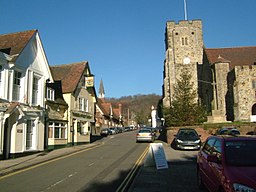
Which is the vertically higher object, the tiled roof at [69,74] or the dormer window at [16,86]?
the tiled roof at [69,74]

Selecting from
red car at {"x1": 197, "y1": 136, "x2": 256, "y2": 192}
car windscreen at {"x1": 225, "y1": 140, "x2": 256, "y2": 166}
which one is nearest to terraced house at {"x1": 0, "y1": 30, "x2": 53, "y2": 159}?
red car at {"x1": 197, "y1": 136, "x2": 256, "y2": 192}

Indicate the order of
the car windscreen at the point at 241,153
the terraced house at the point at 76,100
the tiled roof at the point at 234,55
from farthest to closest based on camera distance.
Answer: the tiled roof at the point at 234,55
the terraced house at the point at 76,100
the car windscreen at the point at 241,153

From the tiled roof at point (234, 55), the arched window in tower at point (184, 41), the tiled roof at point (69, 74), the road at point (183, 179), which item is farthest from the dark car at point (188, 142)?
the arched window in tower at point (184, 41)

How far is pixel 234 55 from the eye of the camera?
48656 millimetres

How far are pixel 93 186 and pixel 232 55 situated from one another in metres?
45.8

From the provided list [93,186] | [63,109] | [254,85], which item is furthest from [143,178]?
[254,85]

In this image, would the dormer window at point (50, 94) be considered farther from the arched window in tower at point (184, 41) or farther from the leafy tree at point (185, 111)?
the arched window in tower at point (184, 41)

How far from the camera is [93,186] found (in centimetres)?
880

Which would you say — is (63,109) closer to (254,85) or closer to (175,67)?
(254,85)

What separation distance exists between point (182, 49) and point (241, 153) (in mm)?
53843

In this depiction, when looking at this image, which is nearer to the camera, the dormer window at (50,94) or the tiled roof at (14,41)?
the tiled roof at (14,41)

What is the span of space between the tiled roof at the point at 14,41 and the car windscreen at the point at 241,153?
1612cm

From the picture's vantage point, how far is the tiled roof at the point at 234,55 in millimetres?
45784

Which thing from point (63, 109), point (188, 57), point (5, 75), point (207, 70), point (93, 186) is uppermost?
point (188, 57)
